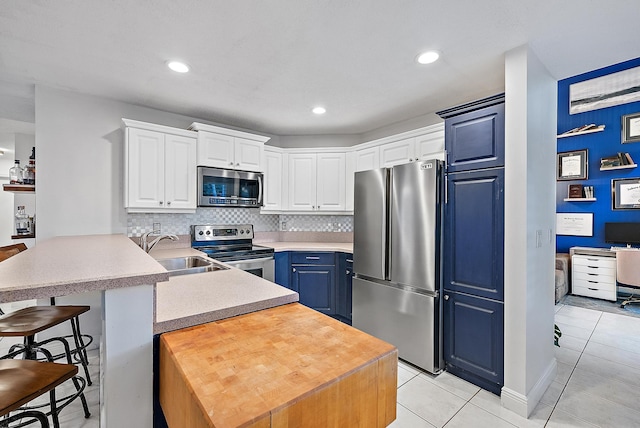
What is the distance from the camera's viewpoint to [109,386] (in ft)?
3.12

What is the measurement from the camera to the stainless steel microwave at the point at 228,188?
3221mm

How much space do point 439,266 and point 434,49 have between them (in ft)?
5.40

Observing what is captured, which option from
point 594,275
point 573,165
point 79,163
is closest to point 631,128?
point 573,165

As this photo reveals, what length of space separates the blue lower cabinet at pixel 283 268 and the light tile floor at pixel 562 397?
5.16 feet

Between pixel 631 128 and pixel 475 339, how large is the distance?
15.6 ft

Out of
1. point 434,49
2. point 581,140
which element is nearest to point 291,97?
point 434,49

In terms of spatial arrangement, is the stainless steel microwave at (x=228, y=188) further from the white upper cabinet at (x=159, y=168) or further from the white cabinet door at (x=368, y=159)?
the white cabinet door at (x=368, y=159)

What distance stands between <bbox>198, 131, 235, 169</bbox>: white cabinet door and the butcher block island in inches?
99.2

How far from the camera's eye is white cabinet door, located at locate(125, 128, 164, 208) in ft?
9.31

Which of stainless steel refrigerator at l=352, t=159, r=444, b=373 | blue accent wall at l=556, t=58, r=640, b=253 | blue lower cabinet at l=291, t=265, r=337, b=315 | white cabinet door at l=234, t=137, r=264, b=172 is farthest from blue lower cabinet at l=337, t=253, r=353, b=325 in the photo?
blue accent wall at l=556, t=58, r=640, b=253

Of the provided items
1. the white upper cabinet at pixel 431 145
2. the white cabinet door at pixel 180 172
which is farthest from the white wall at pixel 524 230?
the white cabinet door at pixel 180 172

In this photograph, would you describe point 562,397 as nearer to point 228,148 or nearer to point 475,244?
point 475,244

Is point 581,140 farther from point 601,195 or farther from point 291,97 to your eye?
point 291,97

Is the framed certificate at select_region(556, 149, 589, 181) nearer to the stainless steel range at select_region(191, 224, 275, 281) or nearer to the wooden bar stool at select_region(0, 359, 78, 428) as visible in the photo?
the stainless steel range at select_region(191, 224, 275, 281)
